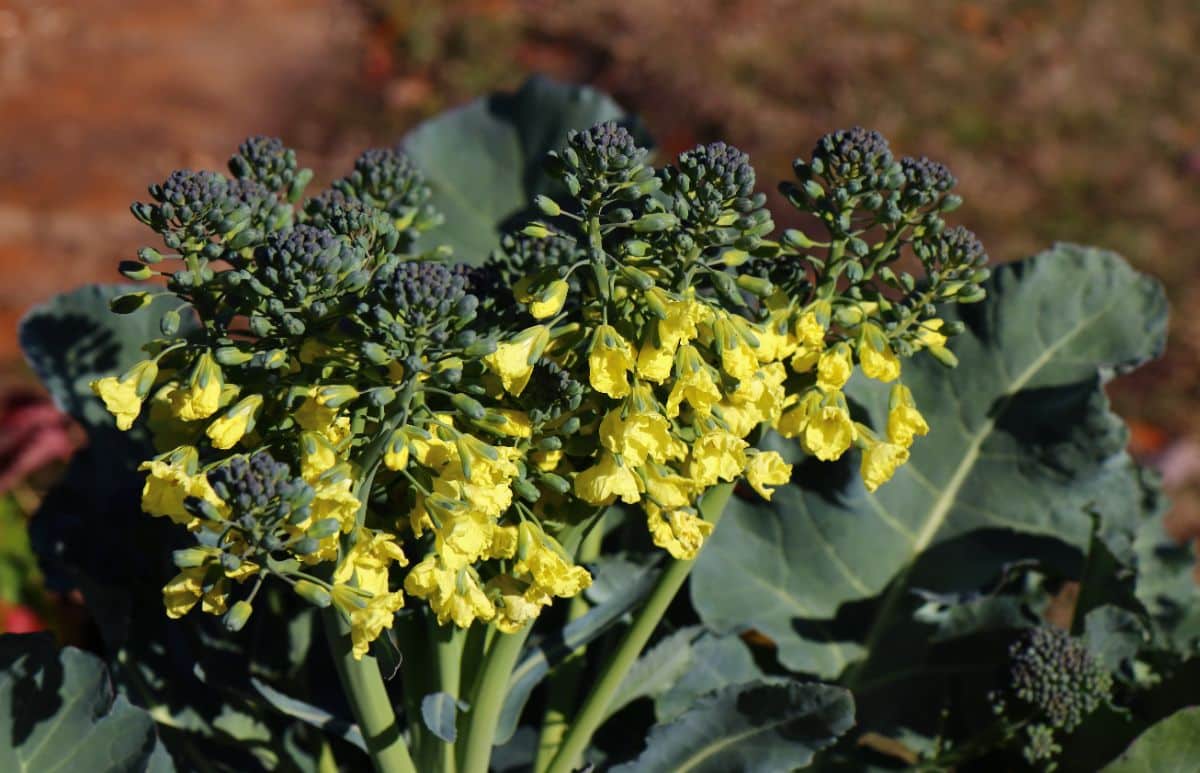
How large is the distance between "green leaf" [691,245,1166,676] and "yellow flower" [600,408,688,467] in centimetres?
69

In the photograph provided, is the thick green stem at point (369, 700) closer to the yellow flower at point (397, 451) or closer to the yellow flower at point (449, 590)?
the yellow flower at point (449, 590)

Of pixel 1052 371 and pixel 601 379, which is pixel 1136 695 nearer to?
pixel 1052 371

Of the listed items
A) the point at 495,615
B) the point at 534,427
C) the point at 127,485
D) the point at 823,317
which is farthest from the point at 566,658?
the point at 127,485

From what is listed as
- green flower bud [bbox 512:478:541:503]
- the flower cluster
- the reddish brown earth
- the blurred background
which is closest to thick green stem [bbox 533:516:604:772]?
the flower cluster

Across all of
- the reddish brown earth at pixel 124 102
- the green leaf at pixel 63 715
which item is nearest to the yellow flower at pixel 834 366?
the green leaf at pixel 63 715

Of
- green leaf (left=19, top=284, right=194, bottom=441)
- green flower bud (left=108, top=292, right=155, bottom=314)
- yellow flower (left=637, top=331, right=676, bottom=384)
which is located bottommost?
yellow flower (left=637, top=331, right=676, bottom=384)

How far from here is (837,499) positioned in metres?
1.83

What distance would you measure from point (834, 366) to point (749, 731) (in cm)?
54

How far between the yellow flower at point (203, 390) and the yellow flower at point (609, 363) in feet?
1.06

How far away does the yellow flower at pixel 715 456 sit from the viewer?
1118 mm

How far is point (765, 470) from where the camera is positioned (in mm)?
1188

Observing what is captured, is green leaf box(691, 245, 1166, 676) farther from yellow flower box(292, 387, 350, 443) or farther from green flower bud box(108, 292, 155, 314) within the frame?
green flower bud box(108, 292, 155, 314)

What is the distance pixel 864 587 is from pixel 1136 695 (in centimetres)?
40

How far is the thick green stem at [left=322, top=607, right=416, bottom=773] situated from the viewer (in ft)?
4.07
